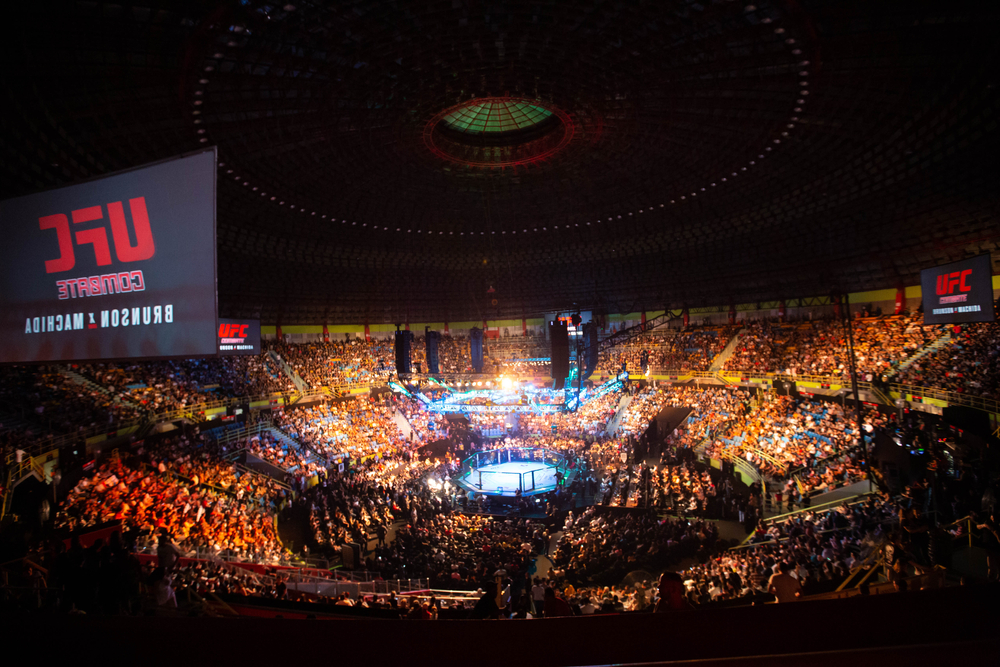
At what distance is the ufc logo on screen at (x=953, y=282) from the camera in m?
14.4

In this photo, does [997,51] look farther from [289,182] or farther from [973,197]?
[289,182]

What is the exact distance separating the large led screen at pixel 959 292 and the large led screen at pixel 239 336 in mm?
26936

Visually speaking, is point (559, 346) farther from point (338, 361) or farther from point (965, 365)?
point (338, 361)

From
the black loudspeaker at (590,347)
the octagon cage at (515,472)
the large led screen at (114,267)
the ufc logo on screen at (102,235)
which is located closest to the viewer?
the large led screen at (114,267)

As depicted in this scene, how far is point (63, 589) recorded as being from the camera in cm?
635

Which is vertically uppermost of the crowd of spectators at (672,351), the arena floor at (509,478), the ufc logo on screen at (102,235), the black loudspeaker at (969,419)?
the ufc logo on screen at (102,235)

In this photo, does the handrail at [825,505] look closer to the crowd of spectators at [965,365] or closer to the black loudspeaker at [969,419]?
the black loudspeaker at [969,419]

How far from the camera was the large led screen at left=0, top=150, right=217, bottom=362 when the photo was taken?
498cm

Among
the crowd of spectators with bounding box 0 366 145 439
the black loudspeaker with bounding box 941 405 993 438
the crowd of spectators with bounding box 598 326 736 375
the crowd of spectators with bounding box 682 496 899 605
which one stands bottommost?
the crowd of spectators with bounding box 682 496 899 605


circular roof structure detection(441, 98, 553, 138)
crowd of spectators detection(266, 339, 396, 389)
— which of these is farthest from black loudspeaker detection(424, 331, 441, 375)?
circular roof structure detection(441, 98, 553, 138)

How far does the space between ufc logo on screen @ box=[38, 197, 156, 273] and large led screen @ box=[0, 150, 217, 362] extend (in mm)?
12

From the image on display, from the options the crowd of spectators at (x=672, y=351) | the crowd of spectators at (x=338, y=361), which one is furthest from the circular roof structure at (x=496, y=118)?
the crowd of spectators at (x=338, y=361)

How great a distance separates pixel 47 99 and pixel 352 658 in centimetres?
1407

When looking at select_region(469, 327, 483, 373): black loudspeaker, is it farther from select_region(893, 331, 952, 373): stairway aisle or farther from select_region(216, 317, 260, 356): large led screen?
select_region(893, 331, 952, 373): stairway aisle
